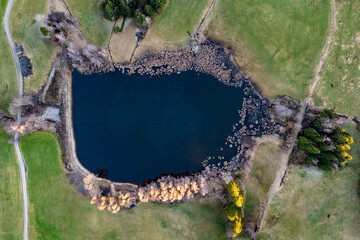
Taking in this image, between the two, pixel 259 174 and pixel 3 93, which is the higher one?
pixel 259 174

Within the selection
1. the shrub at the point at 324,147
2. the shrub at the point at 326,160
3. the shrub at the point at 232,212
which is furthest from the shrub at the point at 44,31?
the shrub at the point at 326,160

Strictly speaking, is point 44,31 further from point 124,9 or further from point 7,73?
point 124,9

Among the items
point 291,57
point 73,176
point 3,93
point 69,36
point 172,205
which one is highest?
point 291,57

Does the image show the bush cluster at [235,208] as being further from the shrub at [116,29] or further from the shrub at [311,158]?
the shrub at [116,29]

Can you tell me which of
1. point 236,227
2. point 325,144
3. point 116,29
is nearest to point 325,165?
point 325,144

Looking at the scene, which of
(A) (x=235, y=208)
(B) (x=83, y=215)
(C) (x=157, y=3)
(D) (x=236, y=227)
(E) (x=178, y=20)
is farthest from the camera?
(B) (x=83, y=215)

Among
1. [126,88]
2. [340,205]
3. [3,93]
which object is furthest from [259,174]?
[3,93]

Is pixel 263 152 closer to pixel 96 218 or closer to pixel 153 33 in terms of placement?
pixel 153 33
